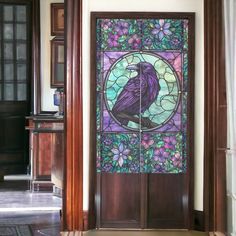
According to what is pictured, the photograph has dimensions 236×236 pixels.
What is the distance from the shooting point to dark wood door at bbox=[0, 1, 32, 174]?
8.71 meters

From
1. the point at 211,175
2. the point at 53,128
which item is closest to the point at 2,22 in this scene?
the point at 53,128

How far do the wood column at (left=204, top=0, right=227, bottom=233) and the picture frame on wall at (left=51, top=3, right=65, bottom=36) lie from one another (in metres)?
3.52

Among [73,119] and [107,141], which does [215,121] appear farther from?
[73,119]

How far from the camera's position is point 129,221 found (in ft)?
16.1

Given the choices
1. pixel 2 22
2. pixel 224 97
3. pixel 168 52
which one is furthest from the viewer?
pixel 2 22

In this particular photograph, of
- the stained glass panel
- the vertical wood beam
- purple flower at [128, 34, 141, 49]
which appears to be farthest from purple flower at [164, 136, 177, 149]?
the vertical wood beam

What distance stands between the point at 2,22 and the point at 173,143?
4.88 m

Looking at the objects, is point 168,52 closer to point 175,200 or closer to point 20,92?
point 175,200

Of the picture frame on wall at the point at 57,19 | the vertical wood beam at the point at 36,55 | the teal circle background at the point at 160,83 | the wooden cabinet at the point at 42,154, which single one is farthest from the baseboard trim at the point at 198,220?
the picture frame on wall at the point at 57,19

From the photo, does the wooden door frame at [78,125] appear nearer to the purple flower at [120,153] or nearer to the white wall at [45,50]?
the purple flower at [120,153]

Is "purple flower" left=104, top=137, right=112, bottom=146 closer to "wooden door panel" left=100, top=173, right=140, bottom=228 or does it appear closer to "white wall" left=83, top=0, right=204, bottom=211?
"white wall" left=83, top=0, right=204, bottom=211

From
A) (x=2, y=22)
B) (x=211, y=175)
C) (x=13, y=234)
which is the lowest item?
(x=13, y=234)

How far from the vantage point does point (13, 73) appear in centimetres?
877

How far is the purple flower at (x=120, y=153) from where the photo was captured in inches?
193
